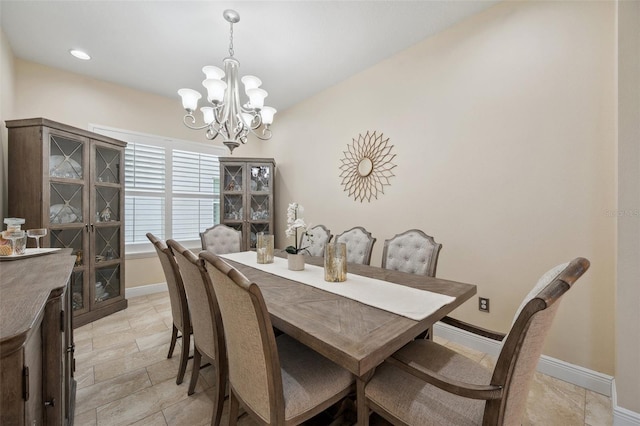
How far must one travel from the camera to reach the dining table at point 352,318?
2.91 feet

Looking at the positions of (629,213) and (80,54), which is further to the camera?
(80,54)

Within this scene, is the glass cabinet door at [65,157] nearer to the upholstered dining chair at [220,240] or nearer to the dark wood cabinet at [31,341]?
the upholstered dining chair at [220,240]

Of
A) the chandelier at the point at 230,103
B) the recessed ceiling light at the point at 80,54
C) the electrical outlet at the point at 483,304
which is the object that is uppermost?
the recessed ceiling light at the point at 80,54

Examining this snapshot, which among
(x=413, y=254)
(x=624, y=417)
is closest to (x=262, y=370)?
(x=413, y=254)

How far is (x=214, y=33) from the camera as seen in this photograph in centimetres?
236

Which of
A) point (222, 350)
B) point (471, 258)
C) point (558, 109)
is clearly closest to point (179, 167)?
point (222, 350)

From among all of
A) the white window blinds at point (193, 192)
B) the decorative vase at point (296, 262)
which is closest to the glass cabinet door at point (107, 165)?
the white window blinds at point (193, 192)

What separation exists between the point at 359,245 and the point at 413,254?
0.56 metres

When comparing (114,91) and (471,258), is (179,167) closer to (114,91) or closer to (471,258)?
(114,91)

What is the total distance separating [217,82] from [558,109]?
2509mm

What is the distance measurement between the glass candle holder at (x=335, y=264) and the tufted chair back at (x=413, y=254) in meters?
0.65

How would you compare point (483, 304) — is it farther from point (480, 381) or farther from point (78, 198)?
point (78, 198)

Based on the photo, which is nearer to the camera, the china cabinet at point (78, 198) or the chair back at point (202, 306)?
the chair back at point (202, 306)

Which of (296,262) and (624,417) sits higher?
(296,262)
